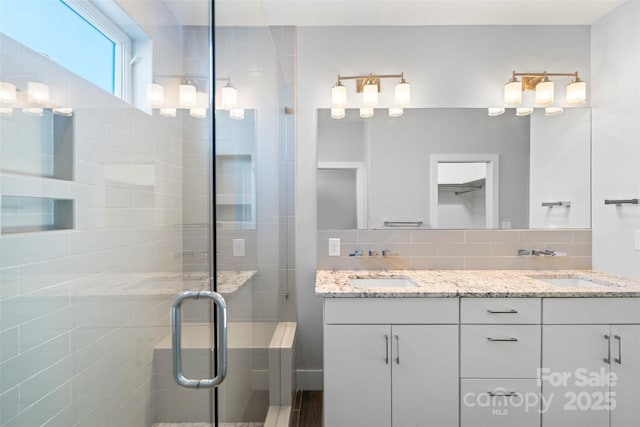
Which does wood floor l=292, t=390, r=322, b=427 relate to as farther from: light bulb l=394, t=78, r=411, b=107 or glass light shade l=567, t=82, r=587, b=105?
glass light shade l=567, t=82, r=587, b=105

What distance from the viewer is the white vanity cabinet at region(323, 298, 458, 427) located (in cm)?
189

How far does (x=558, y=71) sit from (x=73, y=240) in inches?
116

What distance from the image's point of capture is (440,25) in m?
2.51

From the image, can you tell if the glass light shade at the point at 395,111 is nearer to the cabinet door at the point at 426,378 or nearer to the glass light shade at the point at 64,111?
the cabinet door at the point at 426,378

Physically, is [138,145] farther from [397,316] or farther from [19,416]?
[397,316]

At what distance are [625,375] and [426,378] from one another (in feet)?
3.37

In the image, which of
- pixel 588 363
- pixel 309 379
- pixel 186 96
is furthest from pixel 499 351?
pixel 186 96

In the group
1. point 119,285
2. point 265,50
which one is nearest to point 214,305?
point 119,285

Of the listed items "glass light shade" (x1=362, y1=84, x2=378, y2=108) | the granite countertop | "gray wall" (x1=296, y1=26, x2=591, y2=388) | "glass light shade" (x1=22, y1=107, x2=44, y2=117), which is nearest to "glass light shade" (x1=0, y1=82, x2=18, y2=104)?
"glass light shade" (x1=22, y1=107, x2=44, y2=117)

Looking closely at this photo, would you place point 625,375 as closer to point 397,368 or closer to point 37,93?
point 397,368

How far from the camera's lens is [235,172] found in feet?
4.10

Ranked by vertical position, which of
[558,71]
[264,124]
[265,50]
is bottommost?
[264,124]

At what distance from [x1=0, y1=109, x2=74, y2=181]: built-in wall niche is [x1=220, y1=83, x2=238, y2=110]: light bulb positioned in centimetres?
42

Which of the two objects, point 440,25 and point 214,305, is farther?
point 440,25
